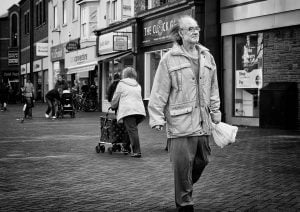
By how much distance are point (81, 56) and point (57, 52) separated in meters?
7.67

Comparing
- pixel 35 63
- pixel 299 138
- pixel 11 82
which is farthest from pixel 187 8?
pixel 11 82

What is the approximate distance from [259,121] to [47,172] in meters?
10.1

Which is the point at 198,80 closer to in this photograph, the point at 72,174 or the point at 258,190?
the point at 258,190

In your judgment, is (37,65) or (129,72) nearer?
(129,72)

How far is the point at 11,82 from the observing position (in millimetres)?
66250

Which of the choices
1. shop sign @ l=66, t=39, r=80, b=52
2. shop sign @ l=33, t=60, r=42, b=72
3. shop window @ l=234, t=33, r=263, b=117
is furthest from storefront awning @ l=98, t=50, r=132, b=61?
shop sign @ l=33, t=60, r=42, b=72

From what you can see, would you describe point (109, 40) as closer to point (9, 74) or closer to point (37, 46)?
point (37, 46)

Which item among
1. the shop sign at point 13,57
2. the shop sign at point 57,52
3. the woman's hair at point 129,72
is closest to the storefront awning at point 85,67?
the shop sign at point 57,52

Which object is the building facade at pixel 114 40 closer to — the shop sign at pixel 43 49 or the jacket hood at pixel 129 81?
the shop sign at pixel 43 49

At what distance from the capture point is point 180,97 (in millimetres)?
5418

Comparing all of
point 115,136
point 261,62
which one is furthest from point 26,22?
point 115,136

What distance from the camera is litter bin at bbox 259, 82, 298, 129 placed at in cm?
1634

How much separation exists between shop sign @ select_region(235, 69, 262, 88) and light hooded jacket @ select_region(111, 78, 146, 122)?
824cm

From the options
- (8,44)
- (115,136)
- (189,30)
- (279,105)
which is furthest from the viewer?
(8,44)
